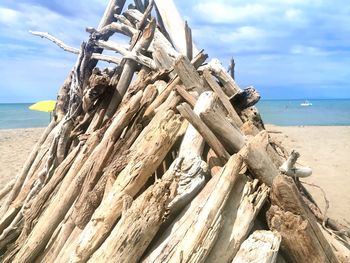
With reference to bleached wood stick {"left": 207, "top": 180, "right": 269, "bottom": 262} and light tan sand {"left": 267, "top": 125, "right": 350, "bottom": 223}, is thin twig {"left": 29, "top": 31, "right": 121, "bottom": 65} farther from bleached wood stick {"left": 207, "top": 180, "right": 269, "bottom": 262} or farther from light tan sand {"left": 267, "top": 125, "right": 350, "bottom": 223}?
light tan sand {"left": 267, "top": 125, "right": 350, "bottom": 223}

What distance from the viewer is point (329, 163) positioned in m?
14.7

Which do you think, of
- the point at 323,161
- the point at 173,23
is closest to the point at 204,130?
the point at 173,23

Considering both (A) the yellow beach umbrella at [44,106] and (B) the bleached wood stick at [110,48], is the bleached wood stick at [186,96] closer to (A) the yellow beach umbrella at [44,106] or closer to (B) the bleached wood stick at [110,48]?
(B) the bleached wood stick at [110,48]

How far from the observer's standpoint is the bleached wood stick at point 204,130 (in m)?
3.02

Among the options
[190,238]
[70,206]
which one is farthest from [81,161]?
[190,238]

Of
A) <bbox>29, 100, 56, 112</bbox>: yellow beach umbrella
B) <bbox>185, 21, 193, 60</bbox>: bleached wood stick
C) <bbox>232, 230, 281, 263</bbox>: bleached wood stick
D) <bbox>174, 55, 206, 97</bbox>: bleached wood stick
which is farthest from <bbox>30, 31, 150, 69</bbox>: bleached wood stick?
<bbox>29, 100, 56, 112</bbox>: yellow beach umbrella

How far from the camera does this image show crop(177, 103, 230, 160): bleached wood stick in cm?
302

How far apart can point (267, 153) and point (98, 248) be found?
4.45 ft

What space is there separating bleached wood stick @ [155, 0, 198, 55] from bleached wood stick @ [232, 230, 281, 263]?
2623 mm

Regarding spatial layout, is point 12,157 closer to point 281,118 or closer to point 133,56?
point 133,56

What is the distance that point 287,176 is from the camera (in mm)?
2727

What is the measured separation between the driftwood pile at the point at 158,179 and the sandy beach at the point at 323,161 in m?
2.31

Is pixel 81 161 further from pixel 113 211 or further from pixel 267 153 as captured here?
pixel 267 153

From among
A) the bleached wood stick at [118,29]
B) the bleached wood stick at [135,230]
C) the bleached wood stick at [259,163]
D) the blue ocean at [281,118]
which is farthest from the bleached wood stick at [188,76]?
the blue ocean at [281,118]
